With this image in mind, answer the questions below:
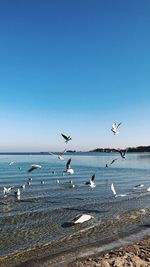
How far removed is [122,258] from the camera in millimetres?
14648

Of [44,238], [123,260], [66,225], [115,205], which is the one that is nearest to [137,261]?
[123,260]

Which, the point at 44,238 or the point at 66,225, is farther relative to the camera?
the point at 66,225

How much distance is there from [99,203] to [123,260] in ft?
45.6

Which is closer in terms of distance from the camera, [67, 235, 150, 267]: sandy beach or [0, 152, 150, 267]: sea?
[67, 235, 150, 267]: sandy beach

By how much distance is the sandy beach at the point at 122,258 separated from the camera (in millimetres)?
13961

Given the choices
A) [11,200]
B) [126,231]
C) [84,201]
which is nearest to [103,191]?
[84,201]

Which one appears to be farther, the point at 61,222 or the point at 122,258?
the point at 61,222

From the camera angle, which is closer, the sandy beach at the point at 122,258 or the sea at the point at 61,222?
the sandy beach at the point at 122,258

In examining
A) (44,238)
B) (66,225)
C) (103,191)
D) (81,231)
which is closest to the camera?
(44,238)

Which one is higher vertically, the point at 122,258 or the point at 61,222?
the point at 61,222

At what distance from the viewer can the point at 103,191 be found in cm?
3525

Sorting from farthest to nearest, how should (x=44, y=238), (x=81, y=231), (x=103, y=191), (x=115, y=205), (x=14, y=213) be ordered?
(x=103, y=191), (x=115, y=205), (x=14, y=213), (x=81, y=231), (x=44, y=238)

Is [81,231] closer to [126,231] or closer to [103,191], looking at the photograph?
[126,231]

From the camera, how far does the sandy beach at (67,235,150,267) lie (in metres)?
14.0
